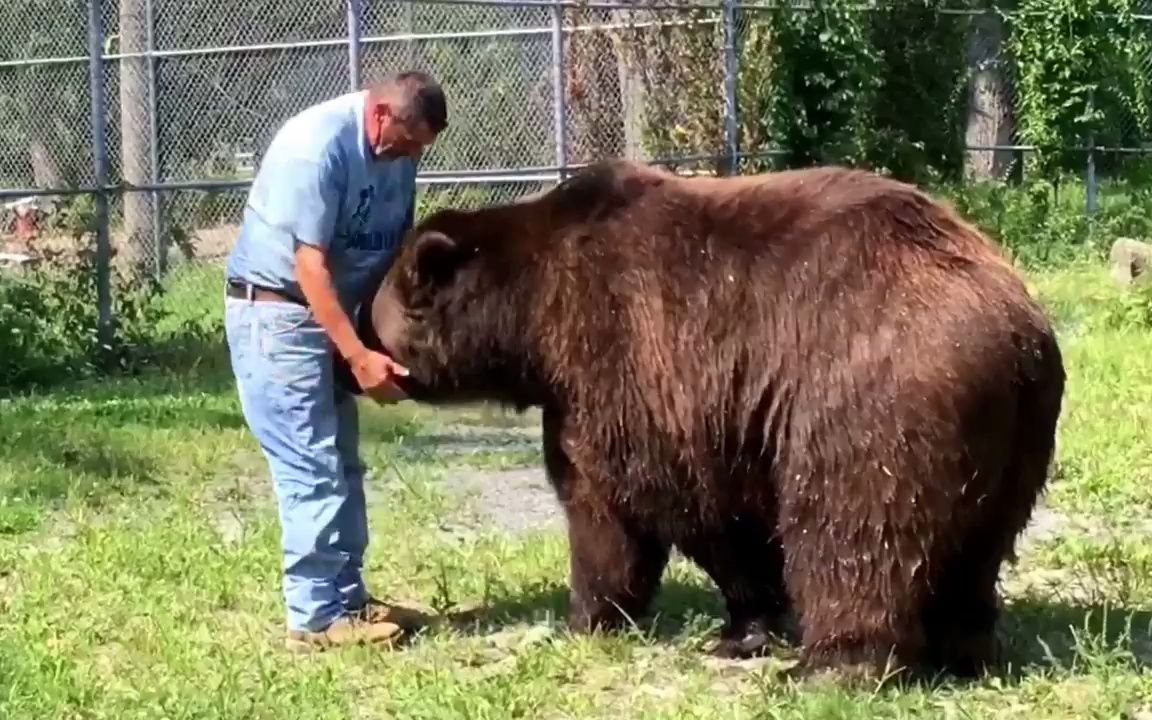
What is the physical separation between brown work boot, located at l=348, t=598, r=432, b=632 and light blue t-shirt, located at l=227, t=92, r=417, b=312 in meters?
1.08

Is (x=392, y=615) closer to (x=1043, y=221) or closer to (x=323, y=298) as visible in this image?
(x=323, y=298)

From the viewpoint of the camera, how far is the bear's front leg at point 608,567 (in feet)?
20.1

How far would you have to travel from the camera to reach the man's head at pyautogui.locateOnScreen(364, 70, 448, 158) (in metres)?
6.03

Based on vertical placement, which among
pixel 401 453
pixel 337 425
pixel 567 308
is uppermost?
pixel 567 308

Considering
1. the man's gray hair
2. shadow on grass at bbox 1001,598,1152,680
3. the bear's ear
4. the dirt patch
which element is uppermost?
the man's gray hair

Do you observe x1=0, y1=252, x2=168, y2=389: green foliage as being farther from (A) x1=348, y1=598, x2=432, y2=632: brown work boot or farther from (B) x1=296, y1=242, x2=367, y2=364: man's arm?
(B) x1=296, y1=242, x2=367, y2=364: man's arm

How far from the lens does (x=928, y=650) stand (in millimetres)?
5727

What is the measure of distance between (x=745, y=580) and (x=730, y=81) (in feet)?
38.1

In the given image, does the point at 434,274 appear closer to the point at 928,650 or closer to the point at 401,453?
the point at 928,650

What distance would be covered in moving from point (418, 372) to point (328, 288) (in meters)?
0.52

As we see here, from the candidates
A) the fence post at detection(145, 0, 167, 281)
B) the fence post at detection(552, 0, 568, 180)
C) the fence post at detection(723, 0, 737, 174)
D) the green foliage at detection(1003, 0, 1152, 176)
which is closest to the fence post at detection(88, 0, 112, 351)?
the fence post at detection(145, 0, 167, 281)

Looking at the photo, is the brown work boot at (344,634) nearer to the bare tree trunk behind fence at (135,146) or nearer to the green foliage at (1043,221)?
the bare tree trunk behind fence at (135,146)

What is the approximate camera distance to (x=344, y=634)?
6.27 m

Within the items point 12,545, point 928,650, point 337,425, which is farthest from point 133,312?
point 928,650
